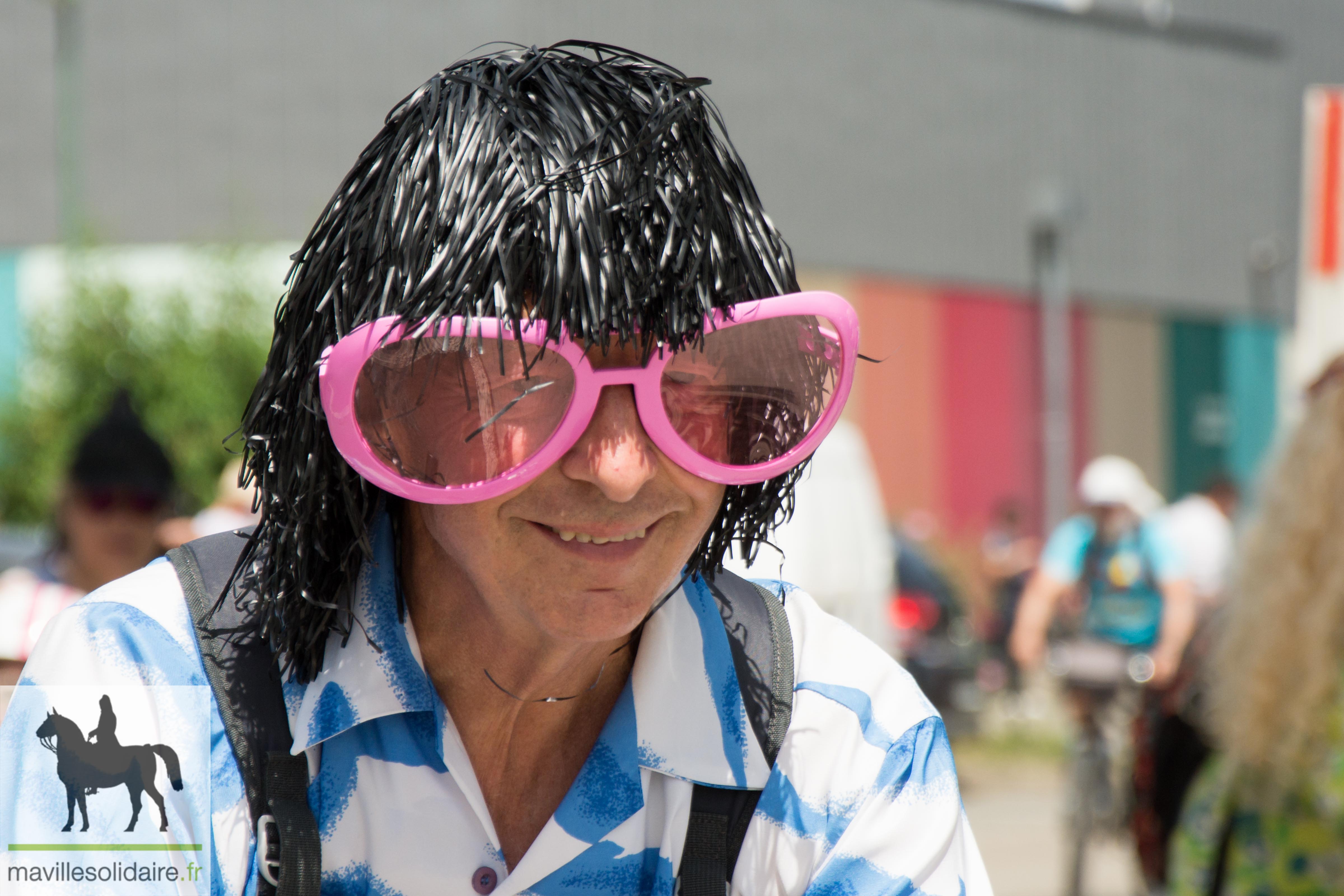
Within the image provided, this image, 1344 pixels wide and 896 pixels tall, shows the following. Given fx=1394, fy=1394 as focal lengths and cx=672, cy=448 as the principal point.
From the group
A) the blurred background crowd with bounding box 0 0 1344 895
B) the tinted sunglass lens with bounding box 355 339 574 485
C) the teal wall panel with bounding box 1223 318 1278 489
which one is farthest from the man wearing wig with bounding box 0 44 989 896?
the teal wall panel with bounding box 1223 318 1278 489

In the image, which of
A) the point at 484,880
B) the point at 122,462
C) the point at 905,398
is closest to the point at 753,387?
the point at 484,880

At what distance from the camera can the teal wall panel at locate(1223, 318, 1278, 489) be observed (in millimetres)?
18875

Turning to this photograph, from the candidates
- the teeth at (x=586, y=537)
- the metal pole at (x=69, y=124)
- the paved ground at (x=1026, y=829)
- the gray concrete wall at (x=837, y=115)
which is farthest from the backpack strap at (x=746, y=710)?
the metal pole at (x=69, y=124)

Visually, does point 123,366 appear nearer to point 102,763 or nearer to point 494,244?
point 102,763

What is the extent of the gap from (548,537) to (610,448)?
10 cm

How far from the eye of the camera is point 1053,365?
16750mm

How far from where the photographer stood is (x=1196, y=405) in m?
18.7

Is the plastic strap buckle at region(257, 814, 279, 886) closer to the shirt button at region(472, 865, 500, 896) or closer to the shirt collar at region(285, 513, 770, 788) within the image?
the shirt collar at region(285, 513, 770, 788)

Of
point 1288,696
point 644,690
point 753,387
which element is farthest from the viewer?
point 1288,696

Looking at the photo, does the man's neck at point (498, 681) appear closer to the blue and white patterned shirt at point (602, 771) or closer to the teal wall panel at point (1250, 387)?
the blue and white patterned shirt at point (602, 771)

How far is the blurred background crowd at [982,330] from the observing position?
10.2 feet

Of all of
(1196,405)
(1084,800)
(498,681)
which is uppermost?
(498,681)

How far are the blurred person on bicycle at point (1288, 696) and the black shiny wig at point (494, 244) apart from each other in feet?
6.53

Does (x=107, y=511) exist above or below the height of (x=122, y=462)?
below
